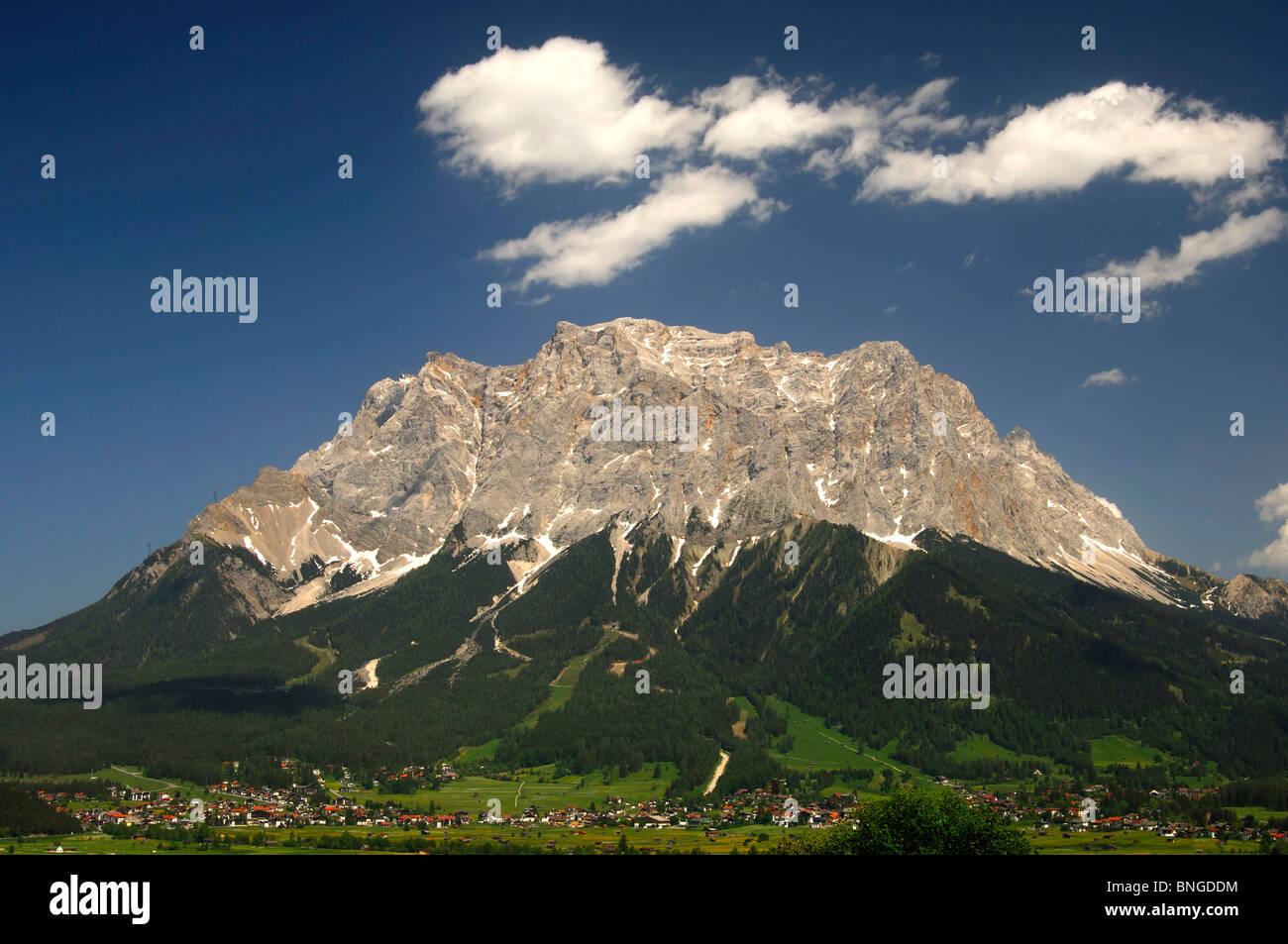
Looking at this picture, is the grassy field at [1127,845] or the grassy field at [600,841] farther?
the grassy field at [600,841]

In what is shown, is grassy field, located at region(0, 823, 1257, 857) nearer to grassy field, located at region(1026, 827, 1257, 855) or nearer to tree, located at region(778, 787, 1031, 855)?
grassy field, located at region(1026, 827, 1257, 855)

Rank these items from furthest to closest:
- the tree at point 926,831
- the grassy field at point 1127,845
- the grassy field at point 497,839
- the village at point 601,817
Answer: the village at point 601,817, the grassy field at point 497,839, the grassy field at point 1127,845, the tree at point 926,831

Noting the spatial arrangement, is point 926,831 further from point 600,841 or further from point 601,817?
point 601,817

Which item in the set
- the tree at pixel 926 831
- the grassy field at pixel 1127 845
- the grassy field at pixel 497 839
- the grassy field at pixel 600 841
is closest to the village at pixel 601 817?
the grassy field at pixel 497 839

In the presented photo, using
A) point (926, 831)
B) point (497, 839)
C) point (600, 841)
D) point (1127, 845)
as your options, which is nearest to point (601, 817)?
point (497, 839)

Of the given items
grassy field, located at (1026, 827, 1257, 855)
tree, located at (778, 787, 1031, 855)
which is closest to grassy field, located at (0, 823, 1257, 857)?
grassy field, located at (1026, 827, 1257, 855)

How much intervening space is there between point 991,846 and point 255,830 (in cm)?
13673

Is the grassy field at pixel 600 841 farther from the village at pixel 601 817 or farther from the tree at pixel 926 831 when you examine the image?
the tree at pixel 926 831

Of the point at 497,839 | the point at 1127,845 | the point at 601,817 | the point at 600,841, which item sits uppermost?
the point at 1127,845

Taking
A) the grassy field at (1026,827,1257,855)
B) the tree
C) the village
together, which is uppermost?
the tree
